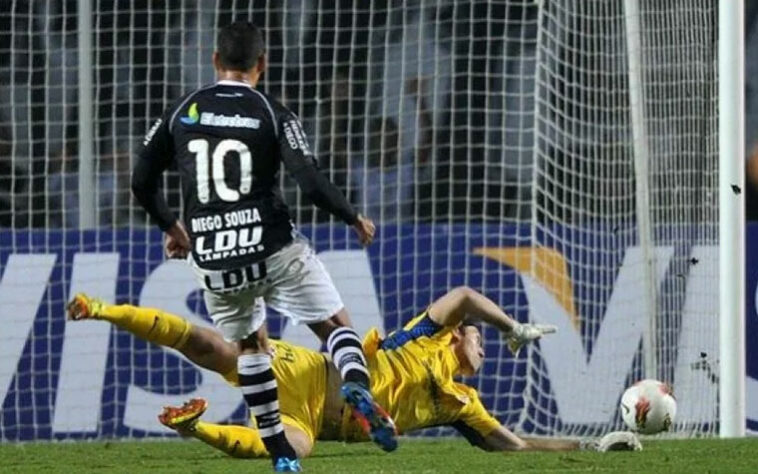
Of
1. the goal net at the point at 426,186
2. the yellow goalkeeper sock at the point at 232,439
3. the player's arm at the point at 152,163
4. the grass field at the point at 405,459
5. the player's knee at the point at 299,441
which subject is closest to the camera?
the player's arm at the point at 152,163

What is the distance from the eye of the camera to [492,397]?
486 inches

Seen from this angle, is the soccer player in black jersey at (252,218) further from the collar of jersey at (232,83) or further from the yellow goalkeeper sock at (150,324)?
the yellow goalkeeper sock at (150,324)

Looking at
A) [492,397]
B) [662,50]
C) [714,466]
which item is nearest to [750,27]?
[662,50]

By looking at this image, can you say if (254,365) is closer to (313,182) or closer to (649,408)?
(313,182)

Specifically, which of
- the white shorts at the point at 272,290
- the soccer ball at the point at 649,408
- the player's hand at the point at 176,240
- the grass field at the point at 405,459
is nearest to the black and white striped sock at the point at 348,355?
the white shorts at the point at 272,290

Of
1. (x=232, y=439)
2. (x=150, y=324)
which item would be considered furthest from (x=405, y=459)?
(x=150, y=324)

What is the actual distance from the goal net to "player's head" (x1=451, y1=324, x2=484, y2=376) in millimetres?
2122

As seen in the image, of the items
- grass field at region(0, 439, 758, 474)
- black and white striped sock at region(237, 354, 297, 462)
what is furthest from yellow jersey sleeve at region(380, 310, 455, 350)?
black and white striped sock at region(237, 354, 297, 462)

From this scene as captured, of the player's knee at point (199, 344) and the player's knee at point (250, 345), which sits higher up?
the player's knee at point (250, 345)

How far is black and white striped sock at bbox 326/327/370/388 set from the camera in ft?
25.9

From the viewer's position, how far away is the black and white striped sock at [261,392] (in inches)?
317

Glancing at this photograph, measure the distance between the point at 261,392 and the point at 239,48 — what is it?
1.36m

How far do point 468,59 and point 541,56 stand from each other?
0.72 metres

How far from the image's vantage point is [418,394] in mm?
9609
